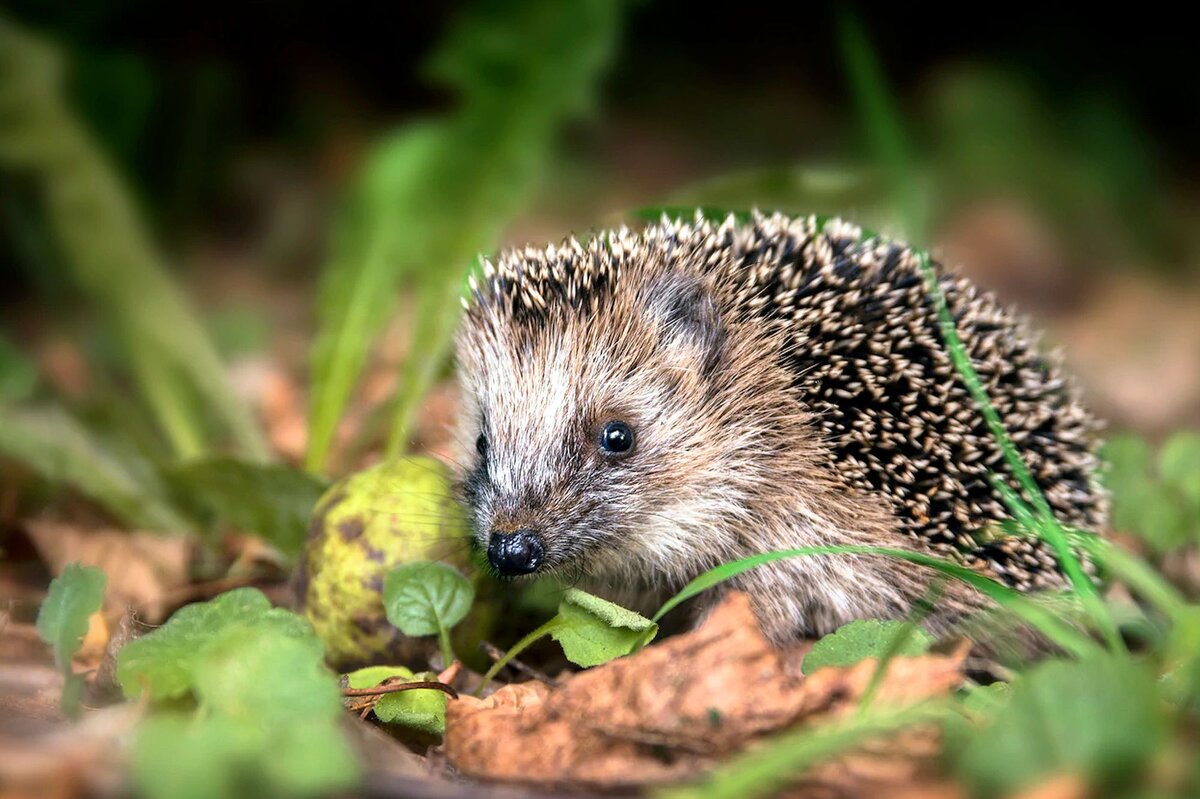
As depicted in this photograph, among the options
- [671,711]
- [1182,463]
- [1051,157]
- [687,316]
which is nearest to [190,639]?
[671,711]

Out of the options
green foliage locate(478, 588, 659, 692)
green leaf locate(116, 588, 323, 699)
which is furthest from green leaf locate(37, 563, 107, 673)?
green foliage locate(478, 588, 659, 692)

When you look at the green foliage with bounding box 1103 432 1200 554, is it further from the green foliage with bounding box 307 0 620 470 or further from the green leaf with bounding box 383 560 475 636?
the green foliage with bounding box 307 0 620 470

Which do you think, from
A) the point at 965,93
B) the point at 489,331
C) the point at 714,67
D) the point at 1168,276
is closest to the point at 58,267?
the point at 489,331

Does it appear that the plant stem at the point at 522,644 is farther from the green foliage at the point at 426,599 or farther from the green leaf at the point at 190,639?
the green leaf at the point at 190,639

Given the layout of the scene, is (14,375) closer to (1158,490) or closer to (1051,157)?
(1158,490)

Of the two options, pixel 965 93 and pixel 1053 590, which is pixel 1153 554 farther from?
pixel 965 93

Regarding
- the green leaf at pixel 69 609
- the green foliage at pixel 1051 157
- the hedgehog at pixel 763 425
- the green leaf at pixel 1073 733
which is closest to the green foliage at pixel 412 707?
the hedgehog at pixel 763 425

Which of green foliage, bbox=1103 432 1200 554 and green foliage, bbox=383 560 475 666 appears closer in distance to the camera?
green foliage, bbox=383 560 475 666
